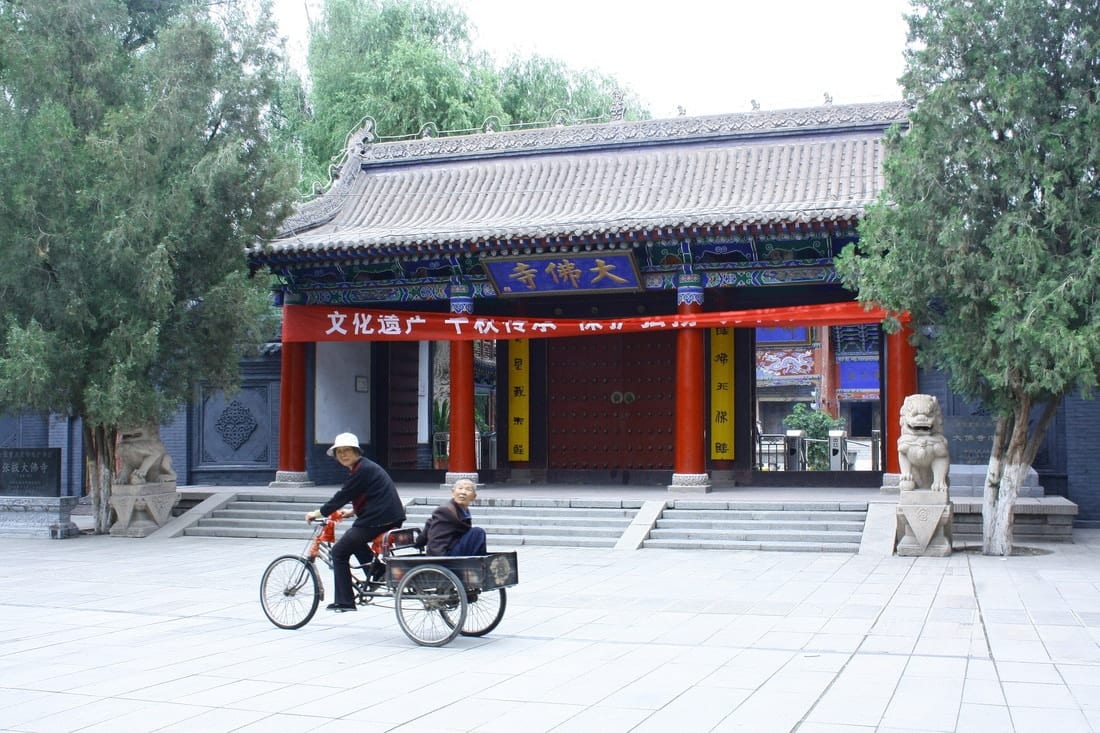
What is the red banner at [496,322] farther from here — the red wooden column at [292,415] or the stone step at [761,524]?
the stone step at [761,524]

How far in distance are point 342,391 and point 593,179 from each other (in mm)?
5002

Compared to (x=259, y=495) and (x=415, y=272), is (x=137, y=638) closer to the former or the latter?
(x=259, y=495)

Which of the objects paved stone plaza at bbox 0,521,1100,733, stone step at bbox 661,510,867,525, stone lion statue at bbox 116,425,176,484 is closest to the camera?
paved stone plaza at bbox 0,521,1100,733

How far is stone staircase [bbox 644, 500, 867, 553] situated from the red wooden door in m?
3.82

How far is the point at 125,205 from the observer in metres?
13.3

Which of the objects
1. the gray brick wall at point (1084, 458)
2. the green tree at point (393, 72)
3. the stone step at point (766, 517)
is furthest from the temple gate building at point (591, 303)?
the green tree at point (393, 72)

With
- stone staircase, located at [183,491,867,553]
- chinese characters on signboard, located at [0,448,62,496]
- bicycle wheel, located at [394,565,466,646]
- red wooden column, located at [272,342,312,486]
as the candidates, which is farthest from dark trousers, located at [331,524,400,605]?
red wooden column, located at [272,342,312,486]

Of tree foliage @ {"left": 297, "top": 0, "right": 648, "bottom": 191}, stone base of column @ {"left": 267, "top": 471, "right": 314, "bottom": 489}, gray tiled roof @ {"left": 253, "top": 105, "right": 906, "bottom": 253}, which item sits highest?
tree foliage @ {"left": 297, "top": 0, "right": 648, "bottom": 191}

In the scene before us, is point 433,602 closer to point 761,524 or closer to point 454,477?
point 761,524

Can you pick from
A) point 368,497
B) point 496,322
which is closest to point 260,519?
point 496,322

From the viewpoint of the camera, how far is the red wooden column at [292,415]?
16703 millimetres

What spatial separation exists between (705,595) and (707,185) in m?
8.79

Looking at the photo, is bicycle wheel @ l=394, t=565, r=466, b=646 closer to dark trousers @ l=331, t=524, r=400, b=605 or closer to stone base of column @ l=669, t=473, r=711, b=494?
dark trousers @ l=331, t=524, r=400, b=605

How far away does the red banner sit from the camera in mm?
14586
